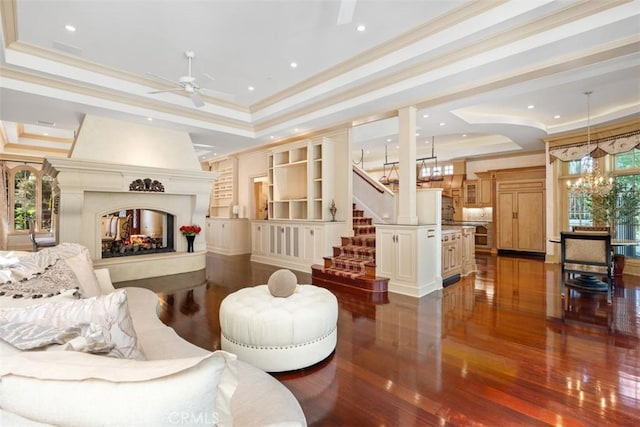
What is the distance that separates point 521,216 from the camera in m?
8.48

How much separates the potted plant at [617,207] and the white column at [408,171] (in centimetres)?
400

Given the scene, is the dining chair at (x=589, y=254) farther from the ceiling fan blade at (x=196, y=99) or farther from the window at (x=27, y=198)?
the window at (x=27, y=198)

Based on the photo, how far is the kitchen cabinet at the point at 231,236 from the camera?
28.1 ft

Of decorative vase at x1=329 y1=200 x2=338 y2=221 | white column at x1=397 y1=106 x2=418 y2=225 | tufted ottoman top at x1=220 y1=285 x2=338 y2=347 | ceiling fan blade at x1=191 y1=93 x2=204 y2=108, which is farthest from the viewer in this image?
decorative vase at x1=329 y1=200 x2=338 y2=221

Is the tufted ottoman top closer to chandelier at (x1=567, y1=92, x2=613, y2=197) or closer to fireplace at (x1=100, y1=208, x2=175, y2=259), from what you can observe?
fireplace at (x1=100, y1=208, x2=175, y2=259)

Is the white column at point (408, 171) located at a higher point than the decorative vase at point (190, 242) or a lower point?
higher

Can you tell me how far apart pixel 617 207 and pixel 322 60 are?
624 centimetres

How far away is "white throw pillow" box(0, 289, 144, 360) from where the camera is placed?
1.18 m

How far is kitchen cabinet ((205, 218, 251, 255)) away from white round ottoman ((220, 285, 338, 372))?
6.16m

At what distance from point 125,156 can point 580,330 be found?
7172mm

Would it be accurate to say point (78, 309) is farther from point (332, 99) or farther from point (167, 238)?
point (167, 238)

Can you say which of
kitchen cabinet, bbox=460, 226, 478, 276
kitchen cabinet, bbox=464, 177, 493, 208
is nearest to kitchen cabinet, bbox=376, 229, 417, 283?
kitchen cabinet, bbox=460, 226, 478, 276

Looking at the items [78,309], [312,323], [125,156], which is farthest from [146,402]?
[125,156]

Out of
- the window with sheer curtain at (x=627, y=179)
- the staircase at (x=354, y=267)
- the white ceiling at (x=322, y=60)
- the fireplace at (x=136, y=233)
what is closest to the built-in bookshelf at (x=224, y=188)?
the fireplace at (x=136, y=233)
